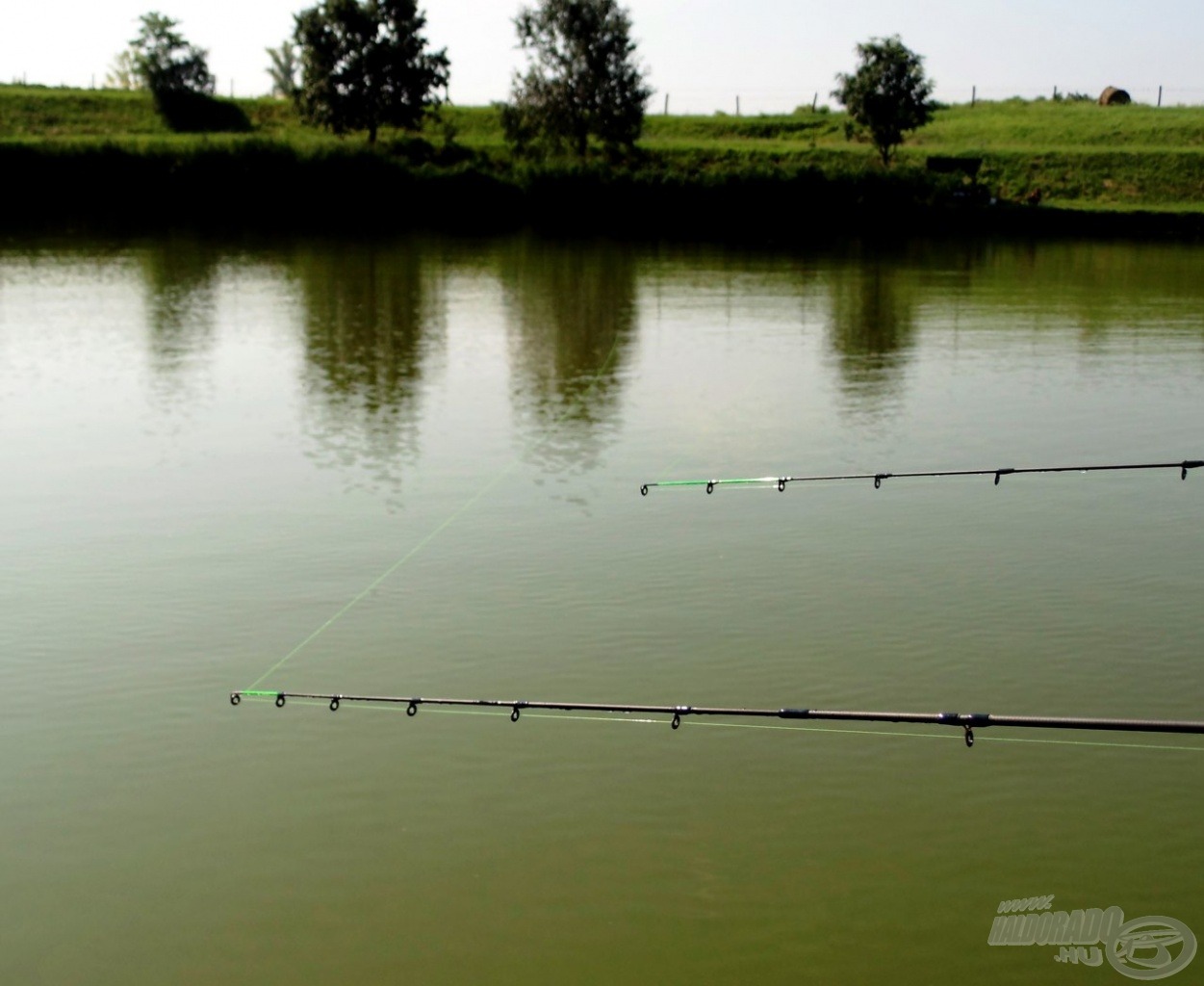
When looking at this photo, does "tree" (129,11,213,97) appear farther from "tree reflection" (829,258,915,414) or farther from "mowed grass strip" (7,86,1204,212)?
"tree reflection" (829,258,915,414)

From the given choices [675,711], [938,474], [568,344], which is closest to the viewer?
[675,711]

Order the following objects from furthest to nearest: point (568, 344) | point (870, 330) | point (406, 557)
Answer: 1. point (870, 330)
2. point (568, 344)
3. point (406, 557)

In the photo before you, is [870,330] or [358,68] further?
[358,68]

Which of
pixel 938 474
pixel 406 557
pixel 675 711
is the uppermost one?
pixel 938 474

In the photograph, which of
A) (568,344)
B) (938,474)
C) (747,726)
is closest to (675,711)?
(747,726)

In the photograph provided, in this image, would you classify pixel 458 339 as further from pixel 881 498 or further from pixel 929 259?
pixel 929 259

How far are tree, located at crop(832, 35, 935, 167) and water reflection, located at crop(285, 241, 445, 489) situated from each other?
28.6m

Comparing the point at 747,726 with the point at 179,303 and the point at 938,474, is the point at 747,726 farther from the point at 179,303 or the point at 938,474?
the point at 179,303

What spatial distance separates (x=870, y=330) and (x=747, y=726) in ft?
67.4

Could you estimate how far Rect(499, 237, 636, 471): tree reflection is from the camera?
710 inches

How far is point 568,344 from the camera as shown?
85.7 ft

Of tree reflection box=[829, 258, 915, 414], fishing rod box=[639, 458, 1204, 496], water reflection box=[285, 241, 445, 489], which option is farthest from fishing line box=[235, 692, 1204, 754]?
tree reflection box=[829, 258, 915, 414]

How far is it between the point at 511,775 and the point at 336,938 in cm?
174

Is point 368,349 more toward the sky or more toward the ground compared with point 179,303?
more toward the ground
